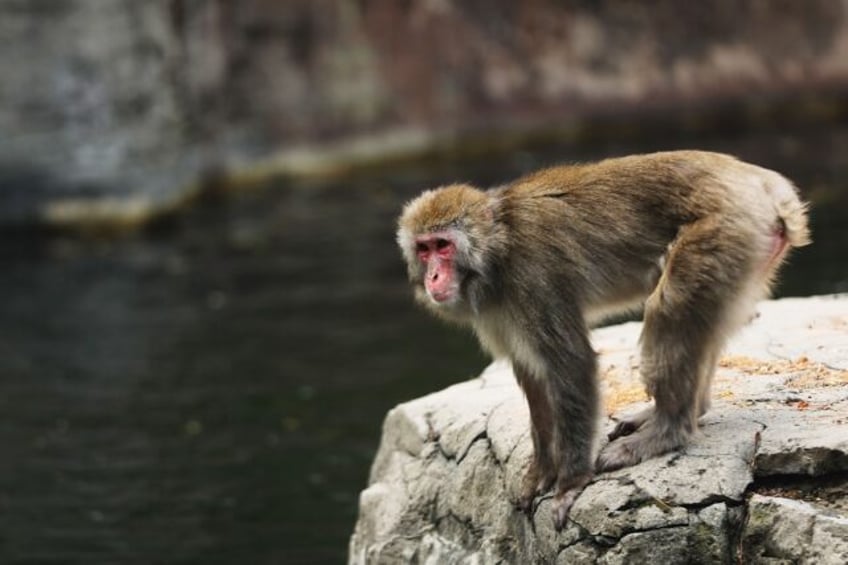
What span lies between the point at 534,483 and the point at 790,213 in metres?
1.39

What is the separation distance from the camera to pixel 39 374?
11383 mm

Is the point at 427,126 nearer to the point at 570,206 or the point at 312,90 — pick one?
the point at 312,90

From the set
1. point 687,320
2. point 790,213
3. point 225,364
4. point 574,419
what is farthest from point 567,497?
point 225,364

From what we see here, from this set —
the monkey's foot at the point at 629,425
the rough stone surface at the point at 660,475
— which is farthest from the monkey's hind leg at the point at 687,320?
the monkey's foot at the point at 629,425

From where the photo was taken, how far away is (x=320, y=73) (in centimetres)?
1792

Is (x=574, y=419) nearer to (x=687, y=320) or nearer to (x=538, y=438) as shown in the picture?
(x=538, y=438)

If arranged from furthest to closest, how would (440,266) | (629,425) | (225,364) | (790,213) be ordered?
(225,364), (629,425), (440,266), (790,213)

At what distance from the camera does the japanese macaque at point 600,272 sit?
5.24 metres

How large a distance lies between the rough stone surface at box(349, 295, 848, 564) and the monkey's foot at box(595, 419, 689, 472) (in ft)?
0.11

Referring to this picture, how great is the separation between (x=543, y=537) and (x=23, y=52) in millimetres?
11261

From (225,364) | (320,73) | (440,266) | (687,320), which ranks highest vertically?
(320,73)

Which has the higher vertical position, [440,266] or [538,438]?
[440,266]

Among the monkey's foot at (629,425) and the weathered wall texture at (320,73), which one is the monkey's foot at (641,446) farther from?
the weathered wall texture at (320,73)

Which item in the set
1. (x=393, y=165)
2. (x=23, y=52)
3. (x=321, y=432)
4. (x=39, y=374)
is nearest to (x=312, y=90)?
(x=393, y=165)
